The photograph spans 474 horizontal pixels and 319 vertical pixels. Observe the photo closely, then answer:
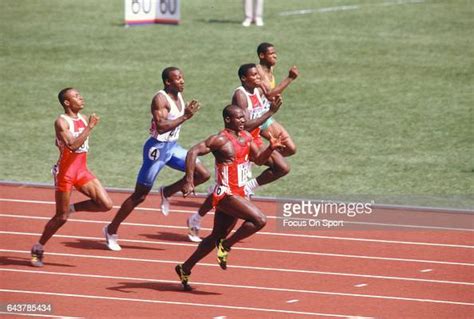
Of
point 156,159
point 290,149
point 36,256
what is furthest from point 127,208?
point 290,149

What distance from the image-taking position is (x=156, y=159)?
53.6 ft

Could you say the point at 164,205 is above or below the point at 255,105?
below

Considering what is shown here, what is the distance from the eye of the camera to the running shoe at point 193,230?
16594 mm

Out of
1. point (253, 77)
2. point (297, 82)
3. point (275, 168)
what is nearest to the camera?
point (253, 77)

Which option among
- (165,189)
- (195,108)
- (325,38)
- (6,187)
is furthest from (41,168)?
(325,38)

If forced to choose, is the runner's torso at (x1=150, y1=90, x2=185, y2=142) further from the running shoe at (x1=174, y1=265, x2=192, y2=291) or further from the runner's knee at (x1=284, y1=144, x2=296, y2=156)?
the running shoe at (x1=174, y1=265, x2=192, y2=291)

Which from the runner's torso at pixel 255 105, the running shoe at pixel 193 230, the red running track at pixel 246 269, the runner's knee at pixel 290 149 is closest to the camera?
the red running track at pixel 246 269

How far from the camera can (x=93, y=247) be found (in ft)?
53.7

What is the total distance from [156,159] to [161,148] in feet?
0.49

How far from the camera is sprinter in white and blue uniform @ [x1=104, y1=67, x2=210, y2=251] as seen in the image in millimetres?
16172

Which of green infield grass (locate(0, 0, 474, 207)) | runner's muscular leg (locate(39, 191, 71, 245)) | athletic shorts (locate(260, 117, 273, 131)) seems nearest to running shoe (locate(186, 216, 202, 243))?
athletic shorts (locate(260, 117, 273, 131))

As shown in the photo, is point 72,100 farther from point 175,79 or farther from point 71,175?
point 175,79

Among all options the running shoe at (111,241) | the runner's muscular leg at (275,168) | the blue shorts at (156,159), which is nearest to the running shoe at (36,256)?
the running shoe at (111,241)

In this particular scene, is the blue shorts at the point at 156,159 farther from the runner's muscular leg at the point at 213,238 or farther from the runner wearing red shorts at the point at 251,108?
the runner's muscular leg at the point at 213,238
